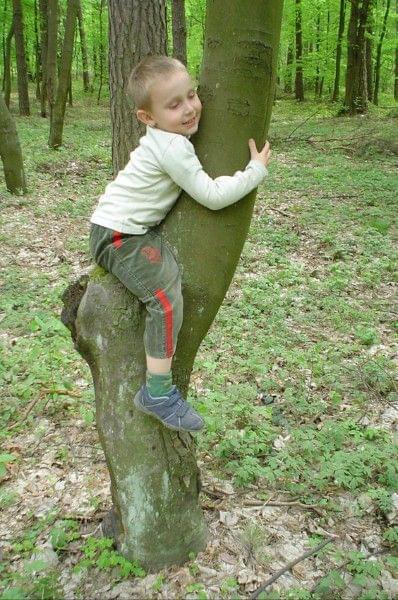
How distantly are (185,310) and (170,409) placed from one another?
0.47m

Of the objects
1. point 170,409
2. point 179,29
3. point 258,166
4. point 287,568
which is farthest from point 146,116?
point 179,29

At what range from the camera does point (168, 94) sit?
6.66 ft

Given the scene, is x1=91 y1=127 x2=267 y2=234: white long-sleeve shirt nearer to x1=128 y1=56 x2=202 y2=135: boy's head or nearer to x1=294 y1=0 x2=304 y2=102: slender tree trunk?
x1=128 y1=56 x2=202 y2=135: boy's head

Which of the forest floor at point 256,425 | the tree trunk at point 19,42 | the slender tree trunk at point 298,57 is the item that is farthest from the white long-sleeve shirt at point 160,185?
the slender tree trunk at point 298,57

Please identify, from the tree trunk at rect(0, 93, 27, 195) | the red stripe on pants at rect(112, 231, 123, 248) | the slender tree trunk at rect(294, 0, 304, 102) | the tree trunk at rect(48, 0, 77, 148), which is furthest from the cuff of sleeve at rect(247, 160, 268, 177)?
the slender tree trunk at rect(294, 0, 304, 102)

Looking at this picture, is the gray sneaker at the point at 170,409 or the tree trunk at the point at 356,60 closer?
the gray sneaker at the point at 170,409

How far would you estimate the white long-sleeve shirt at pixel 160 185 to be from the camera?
1.97 meters

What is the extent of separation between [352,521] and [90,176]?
1018cm

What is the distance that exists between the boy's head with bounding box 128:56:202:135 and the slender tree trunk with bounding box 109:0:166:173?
2.31 metres

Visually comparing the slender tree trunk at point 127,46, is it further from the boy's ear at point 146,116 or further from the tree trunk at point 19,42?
the tree trunk at point 19,42

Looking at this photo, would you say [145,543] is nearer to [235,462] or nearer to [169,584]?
[169,584]

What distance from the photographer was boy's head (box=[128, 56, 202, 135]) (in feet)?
6.61

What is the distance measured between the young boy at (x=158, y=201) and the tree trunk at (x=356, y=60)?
53.8 feet

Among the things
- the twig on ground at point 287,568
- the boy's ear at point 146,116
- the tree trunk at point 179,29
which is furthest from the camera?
the tree trunk at point 179,29
